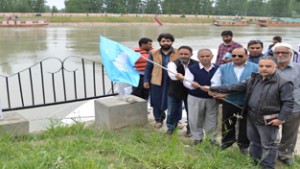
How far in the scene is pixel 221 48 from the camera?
560cm

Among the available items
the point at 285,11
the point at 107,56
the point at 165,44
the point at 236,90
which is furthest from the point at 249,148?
the point at 285,11

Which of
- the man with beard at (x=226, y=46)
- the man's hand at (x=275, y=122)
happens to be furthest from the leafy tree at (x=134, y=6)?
the man's hand at (x=275, y=122)

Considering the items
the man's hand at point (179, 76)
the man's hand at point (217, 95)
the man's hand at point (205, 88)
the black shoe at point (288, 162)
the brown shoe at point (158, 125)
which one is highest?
the man's hand at point (179, 76)

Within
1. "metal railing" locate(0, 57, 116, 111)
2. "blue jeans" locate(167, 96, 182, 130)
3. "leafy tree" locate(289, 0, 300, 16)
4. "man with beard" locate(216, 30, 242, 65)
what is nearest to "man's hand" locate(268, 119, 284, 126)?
"blue jeans" locate(167, 96, 182, 130)

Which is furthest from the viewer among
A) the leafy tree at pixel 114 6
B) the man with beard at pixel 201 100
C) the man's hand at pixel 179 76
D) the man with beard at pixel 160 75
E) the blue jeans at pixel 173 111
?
the leafy tree at pixel 114 6

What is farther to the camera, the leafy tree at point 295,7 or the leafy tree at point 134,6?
the leafy tree at point 295,7

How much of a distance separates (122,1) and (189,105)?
252 feet

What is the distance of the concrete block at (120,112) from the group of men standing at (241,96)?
1.56ft

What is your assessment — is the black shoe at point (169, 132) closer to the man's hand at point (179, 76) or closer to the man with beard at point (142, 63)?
the man's hand at point (179, 76)

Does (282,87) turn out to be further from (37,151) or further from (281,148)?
(37,151)

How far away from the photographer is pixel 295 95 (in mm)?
3570

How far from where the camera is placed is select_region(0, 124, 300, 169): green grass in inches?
110

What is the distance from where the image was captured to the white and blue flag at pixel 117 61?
4.20 m

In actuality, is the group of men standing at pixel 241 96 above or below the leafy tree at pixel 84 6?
below
